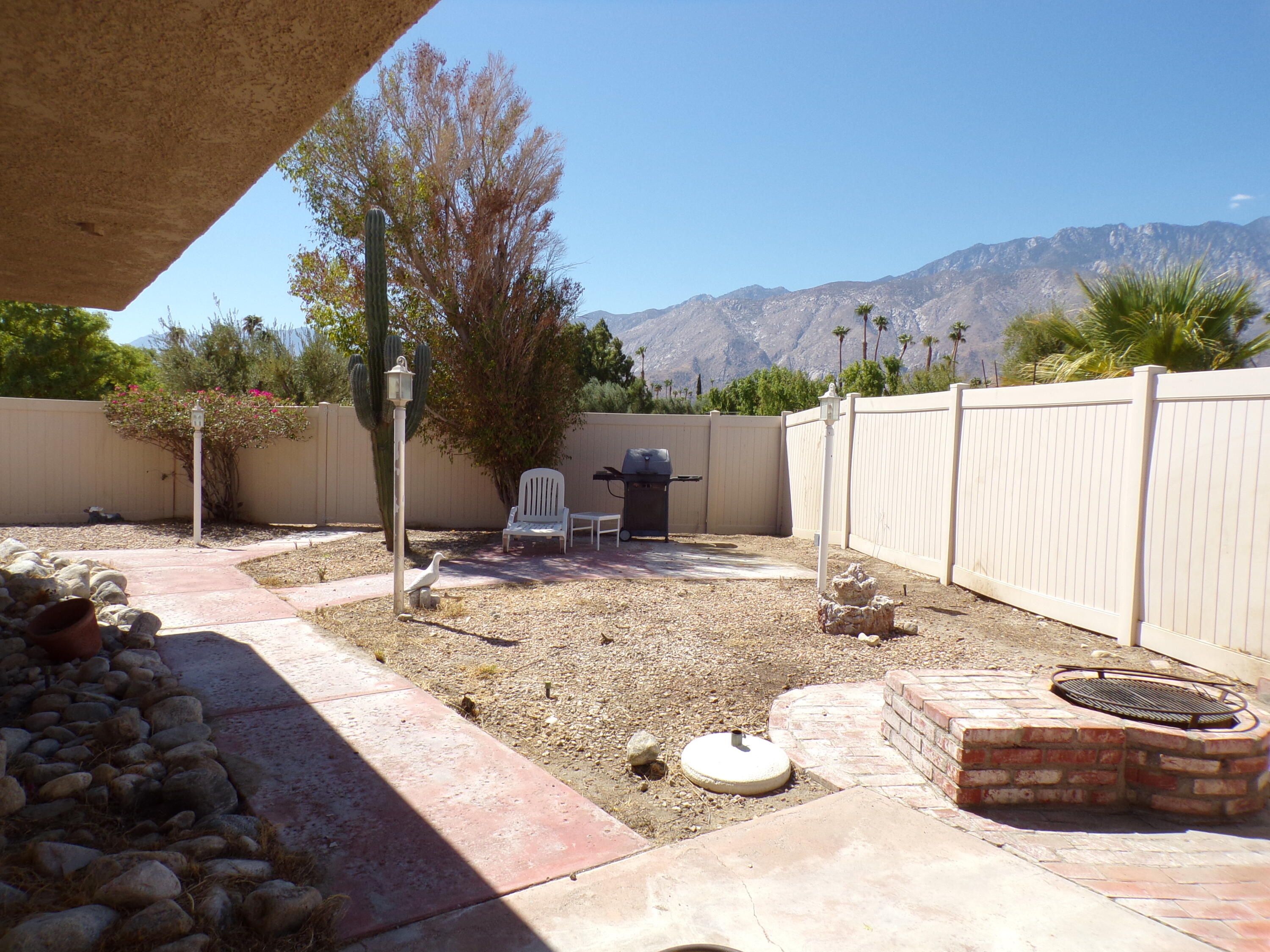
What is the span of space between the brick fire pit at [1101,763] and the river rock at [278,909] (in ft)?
6.89

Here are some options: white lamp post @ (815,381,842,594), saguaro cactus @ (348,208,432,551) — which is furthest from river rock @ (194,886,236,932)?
saguaro cactus @ (348,208,432,551)

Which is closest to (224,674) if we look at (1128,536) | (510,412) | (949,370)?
(1128,536)

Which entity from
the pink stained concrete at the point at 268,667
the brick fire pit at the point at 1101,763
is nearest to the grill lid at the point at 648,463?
the pink stained concrete at the point at 268,667

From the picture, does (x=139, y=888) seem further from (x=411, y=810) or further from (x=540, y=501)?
(x=540, y=501)

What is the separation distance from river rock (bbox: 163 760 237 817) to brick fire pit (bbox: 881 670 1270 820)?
8.15 feet

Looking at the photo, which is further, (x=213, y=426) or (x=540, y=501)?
(x=213, y=426)

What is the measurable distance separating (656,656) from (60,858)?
2.97 meters

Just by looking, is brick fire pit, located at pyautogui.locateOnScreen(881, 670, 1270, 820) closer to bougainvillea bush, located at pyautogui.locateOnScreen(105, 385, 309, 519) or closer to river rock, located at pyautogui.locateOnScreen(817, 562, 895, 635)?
river rock, located at pyautogui.locateOnScreen(817, 562, 895, 635)

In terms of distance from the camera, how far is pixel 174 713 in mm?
3232

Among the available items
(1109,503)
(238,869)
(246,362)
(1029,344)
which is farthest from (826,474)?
(246,362)

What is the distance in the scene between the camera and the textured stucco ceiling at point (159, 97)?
1.70 metres

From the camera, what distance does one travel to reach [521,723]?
354cm

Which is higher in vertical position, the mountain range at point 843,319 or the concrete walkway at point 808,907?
the mountain range at point 843,319

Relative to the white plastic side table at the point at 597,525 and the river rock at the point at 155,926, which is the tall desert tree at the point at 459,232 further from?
the river rock at the point at 155,926
